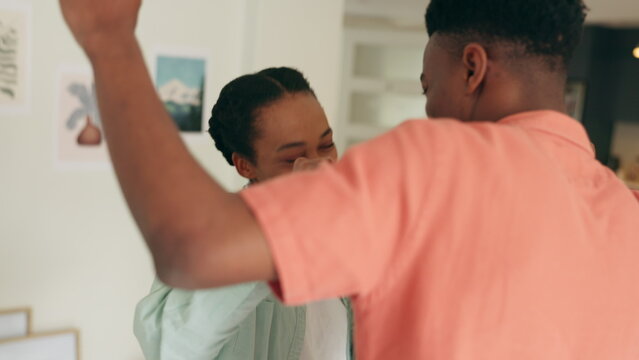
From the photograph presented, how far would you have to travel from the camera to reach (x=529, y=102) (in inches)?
25.8

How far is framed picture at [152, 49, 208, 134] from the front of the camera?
228 centimetres

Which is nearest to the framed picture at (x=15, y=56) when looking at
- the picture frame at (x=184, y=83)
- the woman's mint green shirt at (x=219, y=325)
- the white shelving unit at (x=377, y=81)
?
the picture frame at (x=184, y=83)

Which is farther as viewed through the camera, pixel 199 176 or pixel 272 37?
pixel 272 37

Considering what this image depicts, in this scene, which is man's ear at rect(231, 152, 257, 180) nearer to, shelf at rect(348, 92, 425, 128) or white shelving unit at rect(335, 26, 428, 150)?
white shelving unit at rect(335, 26, 428, 150)

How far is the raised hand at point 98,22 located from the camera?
0.52 meters

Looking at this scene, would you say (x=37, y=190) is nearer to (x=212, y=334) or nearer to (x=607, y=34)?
(x=212, y=334)

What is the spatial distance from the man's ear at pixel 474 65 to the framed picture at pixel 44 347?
1.90 metres

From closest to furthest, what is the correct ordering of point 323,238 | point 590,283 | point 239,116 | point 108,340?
point 323,238, point 590,283, point 239,116, point 108,340

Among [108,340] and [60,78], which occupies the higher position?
[60,78]

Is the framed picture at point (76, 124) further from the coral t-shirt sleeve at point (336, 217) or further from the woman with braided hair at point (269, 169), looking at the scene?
the coral t-shirt sleeve at point (336, 217)

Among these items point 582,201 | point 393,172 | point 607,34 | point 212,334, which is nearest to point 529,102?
point 582,201

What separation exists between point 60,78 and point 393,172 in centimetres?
186

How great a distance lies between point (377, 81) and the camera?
5.98 meters

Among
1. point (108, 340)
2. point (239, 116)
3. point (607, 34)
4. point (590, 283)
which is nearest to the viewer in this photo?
point (590, 283)
